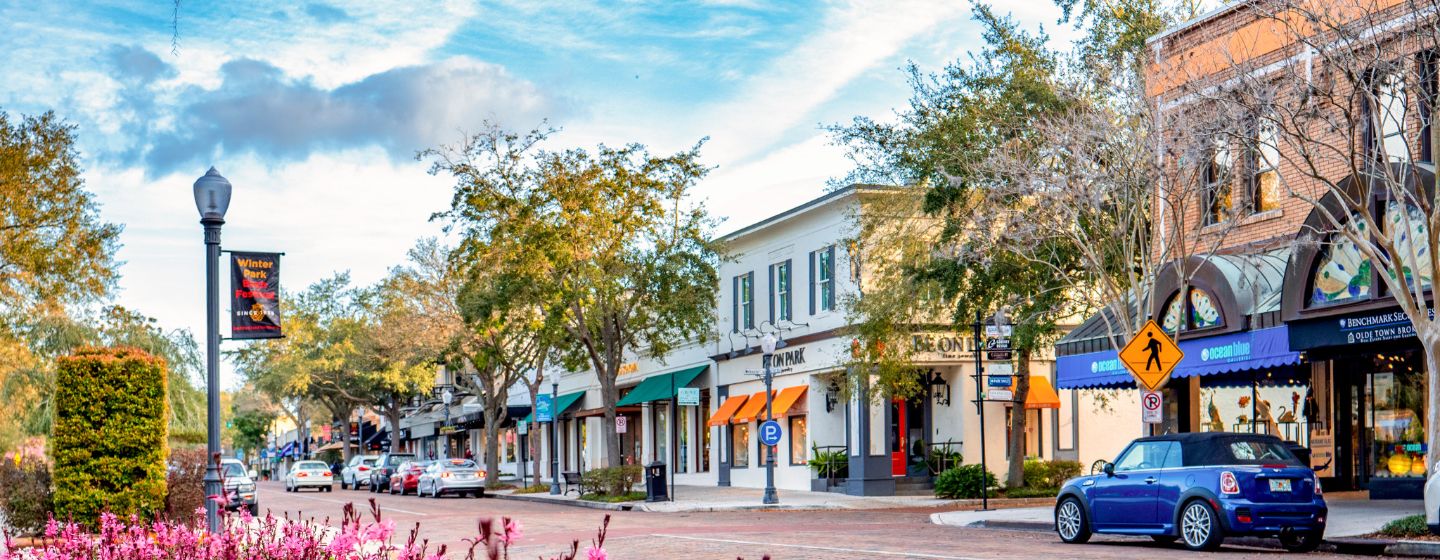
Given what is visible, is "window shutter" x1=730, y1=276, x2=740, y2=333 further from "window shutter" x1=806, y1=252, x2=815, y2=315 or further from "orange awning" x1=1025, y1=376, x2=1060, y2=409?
"orange awning" x1=1025, y1=376, x2=1060, y2=409

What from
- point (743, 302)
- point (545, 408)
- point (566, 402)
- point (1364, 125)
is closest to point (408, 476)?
point (545, 408)

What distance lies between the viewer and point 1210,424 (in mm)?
31094

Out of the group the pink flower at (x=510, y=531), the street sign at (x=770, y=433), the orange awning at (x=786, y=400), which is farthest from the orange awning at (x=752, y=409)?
the pink flower at (x=510, y=531)

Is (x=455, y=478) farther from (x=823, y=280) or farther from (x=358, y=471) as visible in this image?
(x=358, y=471)

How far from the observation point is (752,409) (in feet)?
146

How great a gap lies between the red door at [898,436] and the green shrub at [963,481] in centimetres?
336

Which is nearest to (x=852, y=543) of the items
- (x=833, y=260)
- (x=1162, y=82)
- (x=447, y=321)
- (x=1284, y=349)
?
(x=1284, y=349)

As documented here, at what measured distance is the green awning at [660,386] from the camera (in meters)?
49.9

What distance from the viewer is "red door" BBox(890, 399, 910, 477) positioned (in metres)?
40.6

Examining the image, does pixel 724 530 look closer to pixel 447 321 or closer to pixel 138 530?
pixel 138 530

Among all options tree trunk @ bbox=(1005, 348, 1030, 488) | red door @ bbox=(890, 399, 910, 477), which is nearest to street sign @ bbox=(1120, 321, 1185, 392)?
tree trunk @ bbox=(1005, 348, 1030, 488)

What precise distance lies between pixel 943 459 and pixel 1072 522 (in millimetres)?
19362

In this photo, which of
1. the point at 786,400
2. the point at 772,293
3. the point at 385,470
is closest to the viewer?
the point at 786,400

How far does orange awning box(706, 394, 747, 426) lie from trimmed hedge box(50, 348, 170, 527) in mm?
26356
